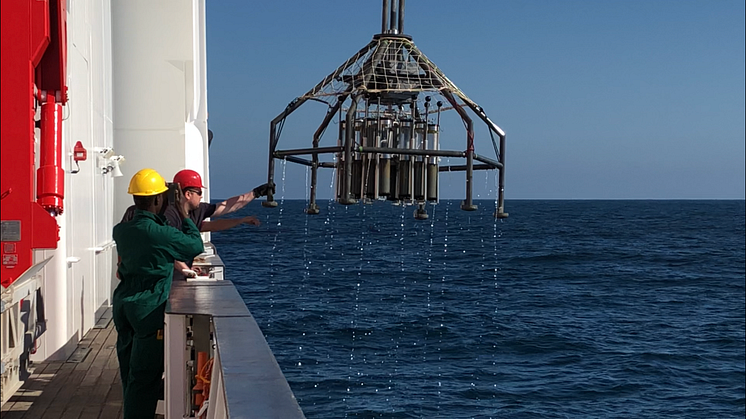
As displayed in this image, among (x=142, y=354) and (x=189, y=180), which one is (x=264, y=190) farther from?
(x=142, y=354)

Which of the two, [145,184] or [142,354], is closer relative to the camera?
[142,354]

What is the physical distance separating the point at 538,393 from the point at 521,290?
20918 millimetres

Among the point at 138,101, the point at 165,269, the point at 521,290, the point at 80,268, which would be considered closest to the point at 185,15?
the point at 138,101

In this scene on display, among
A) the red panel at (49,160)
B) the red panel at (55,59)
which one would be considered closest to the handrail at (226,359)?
the red panel at (49,160)

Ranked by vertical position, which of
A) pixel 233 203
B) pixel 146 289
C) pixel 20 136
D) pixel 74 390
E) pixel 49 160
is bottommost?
pixel 74 390

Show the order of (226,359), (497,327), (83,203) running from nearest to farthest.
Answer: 1. (226,359)
2. (83,203)
3. (497,327)

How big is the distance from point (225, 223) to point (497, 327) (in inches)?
994

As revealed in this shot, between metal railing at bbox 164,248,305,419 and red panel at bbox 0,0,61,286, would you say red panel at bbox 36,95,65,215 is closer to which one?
red panel at bbox 0,0,61,286

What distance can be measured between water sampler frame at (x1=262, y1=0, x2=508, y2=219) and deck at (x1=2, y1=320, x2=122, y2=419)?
2.04m

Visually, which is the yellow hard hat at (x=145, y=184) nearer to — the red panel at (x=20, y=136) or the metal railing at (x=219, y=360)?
the metal railing at (x=219, y=360)

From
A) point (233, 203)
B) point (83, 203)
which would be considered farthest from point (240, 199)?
point (83, 203)

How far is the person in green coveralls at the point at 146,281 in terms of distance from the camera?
464 centimetres

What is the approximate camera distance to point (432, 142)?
6562mm

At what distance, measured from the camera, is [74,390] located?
6379 millimetres
